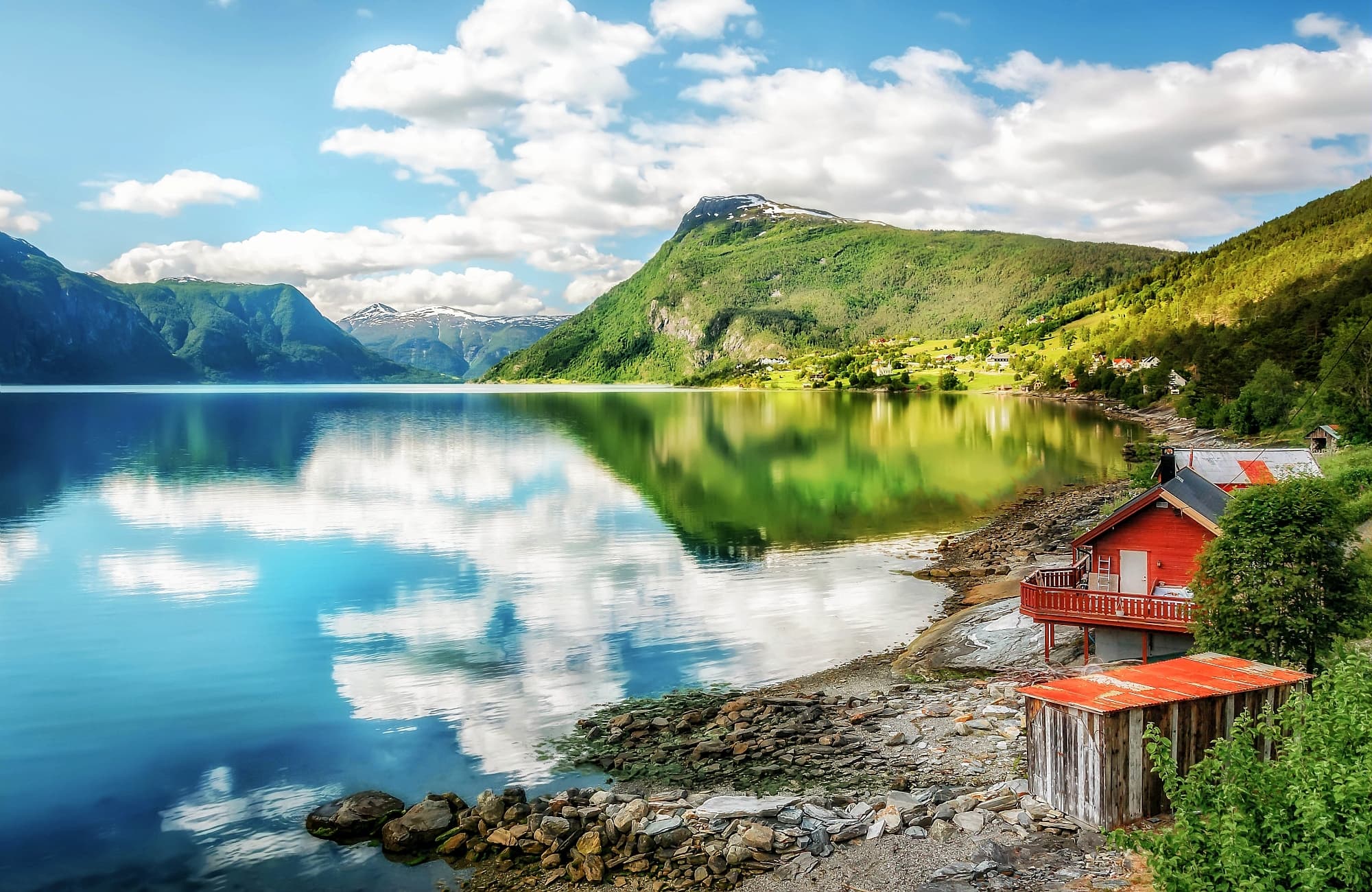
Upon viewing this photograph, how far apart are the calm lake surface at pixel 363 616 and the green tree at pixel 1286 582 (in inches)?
542

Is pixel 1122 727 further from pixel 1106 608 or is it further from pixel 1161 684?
pixel 1106 608

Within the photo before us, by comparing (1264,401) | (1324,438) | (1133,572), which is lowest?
(1133,572)

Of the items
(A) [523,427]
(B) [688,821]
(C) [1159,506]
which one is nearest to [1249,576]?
(C) [1159,506]

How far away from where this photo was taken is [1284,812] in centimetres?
1055

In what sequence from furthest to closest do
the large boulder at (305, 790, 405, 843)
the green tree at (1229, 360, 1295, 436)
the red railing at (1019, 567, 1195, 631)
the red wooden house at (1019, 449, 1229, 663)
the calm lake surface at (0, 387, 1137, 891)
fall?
the green tree at (1229, 360, 1295, 436), the red wooden house at (1019, 449, 1229, 663), the red railing at (1019, 567, 1195, 631), the calm lake surface at (0, 387, 1137, 891), the large boulder at (305, 790, 405, 843)


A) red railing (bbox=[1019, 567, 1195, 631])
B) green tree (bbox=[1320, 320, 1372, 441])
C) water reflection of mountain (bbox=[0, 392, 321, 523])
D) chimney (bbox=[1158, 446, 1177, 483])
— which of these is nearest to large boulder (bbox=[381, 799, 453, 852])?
red railing (bbox=[1019, 567, 1195, 631])

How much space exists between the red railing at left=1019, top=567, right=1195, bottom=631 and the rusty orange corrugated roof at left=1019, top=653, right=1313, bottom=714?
671 cm

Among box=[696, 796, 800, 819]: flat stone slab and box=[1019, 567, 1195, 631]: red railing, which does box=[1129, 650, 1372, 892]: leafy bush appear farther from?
box=[1019, 567, 1195, 631]: red railing

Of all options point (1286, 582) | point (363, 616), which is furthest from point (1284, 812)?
point (363, 616)

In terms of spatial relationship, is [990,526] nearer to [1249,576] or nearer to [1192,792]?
[1249,576]

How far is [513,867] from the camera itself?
17969 millimetres

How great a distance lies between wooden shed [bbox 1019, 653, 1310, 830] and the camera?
1581 cm

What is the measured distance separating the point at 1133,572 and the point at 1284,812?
2172 cm

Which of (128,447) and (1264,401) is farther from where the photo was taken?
(128,447)
